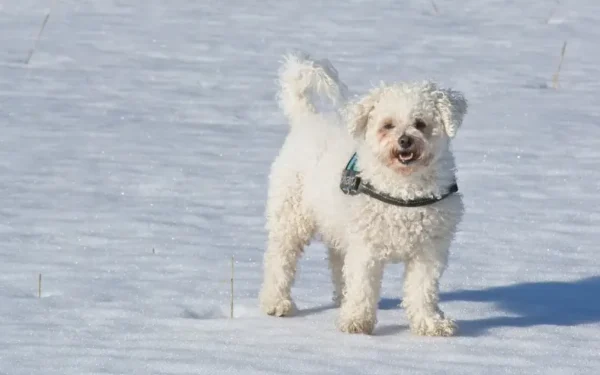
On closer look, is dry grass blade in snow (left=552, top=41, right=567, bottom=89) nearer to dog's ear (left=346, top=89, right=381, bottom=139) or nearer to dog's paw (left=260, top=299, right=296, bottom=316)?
dog's paw (left=260, top=299, right=296, bottom=316)

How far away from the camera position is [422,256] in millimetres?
6016

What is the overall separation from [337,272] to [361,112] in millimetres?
1139

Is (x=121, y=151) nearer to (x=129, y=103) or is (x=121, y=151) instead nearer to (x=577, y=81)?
(x=129, y=103)

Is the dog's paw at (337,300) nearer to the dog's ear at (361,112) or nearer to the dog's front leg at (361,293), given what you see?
the dog's front leg at (361,293)

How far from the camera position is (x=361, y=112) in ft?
19.9

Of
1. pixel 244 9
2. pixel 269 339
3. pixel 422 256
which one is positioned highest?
pixel 422 256

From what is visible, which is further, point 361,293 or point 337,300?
point 337,300

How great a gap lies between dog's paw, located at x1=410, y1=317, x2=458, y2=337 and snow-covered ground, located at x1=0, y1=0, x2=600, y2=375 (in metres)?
0.08

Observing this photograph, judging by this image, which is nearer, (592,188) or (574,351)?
(574,351)

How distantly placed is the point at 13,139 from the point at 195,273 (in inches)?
157

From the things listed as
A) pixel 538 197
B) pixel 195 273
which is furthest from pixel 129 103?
pixel 195 273

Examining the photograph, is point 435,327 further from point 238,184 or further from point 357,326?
point 238,184

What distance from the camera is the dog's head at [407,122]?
5801 millimetres

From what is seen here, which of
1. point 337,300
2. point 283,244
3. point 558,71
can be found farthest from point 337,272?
point 558,71
